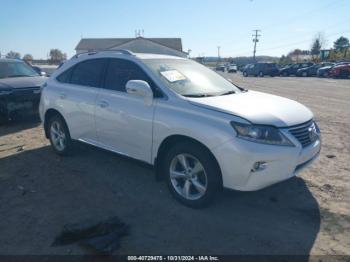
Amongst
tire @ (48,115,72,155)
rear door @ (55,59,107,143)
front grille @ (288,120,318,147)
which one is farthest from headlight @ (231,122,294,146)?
tire @ (48,115,72,155)

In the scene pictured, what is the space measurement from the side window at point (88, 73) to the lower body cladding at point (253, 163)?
2.48m

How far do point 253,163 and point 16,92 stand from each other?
272 inches

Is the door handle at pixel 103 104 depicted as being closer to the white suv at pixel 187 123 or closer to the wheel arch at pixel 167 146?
the white suv at pixel 187 123

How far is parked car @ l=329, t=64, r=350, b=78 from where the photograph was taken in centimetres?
3089

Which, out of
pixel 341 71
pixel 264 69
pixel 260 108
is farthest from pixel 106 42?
pixel 260 108

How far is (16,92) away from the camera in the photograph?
8.19m

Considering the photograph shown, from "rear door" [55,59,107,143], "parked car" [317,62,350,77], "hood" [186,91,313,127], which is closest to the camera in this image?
"hood" [186,91,313,127]

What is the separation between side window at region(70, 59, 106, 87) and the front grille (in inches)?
115

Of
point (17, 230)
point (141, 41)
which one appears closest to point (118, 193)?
point (17, 230)

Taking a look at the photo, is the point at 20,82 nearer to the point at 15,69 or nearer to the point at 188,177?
the point at 15,69

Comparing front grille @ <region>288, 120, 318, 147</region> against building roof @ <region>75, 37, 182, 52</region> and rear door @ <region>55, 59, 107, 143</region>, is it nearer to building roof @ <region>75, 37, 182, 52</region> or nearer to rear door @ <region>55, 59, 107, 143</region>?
rear door @ <region>55, 59, 107, 143</region>

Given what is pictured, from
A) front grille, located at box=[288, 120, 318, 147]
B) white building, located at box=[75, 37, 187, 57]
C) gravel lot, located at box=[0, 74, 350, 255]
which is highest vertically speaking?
white building, located at box=[75, 37, 187, 57]

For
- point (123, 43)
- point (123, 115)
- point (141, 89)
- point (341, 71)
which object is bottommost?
point (123, 115)

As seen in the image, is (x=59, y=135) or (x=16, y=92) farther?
(x=16, y=92)
